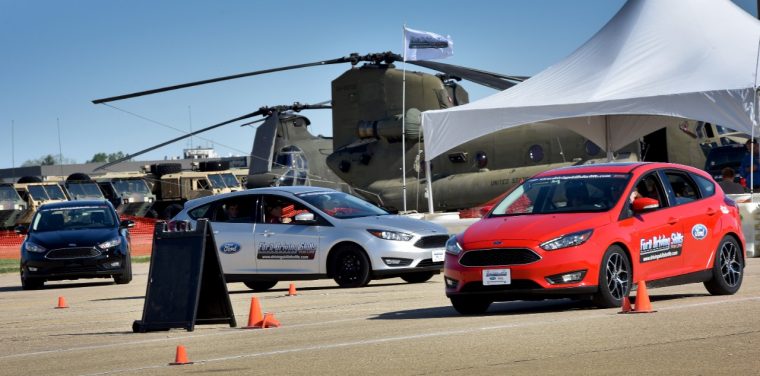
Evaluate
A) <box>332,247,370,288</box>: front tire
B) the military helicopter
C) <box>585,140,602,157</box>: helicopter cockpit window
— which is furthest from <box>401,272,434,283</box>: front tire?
<box>585,140,602,157</box>: helicopter cockpit window

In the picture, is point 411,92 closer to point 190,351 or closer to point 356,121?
point 356,121

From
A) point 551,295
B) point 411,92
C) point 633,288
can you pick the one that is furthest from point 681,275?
point 411,92

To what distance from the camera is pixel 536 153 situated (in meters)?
33.6

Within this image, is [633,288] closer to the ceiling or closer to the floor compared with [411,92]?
closer to the floor

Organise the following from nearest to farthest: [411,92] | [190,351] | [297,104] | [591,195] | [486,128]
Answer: [190,351] < [591,195] < [486,128] < [411,92] < [297,104]

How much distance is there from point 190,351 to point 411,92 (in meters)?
28.0

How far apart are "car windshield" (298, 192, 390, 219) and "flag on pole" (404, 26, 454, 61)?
12.7 m

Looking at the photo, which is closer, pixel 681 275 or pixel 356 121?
pixel 681 275

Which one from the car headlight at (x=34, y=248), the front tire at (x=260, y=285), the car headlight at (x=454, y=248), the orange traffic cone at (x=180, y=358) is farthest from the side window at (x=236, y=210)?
the orange traffic cone at (x=180, y=358)

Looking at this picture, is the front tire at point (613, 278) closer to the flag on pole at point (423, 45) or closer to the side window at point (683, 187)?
the side window at point (683, 187)

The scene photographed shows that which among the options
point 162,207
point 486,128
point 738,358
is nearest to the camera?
point 738,358

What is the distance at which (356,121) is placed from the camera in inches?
1578

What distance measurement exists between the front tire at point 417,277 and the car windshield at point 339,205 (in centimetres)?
103

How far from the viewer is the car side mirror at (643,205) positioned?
12.7m
